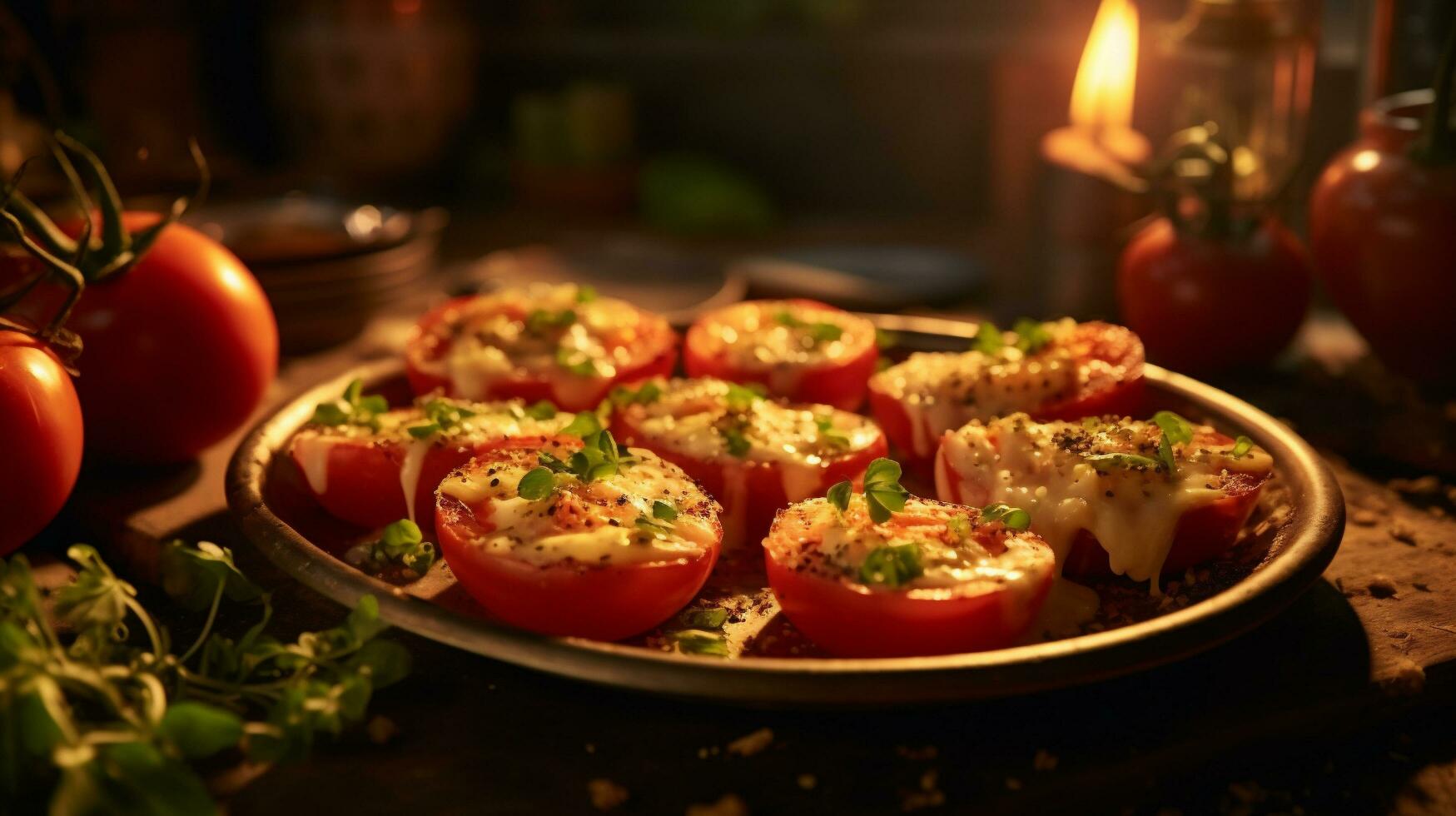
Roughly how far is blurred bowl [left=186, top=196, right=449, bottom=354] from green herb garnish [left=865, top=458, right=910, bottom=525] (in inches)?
56.7

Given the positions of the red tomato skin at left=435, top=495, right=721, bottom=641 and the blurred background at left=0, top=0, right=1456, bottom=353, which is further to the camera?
the blurred background at left=0, top=0, right=1456, bottom=353

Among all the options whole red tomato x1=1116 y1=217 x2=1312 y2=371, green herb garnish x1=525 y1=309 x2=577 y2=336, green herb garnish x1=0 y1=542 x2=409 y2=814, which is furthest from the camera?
whole red tomato x1=1116 y1=217 x2=1312 y2=371

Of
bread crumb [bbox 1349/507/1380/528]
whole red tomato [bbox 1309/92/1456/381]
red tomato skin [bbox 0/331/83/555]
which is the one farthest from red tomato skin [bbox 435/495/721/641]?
whole red tomato [bbox 1309/92/1456/381]

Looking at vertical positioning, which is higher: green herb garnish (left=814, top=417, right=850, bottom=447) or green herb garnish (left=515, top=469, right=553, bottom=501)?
green herb garnish (left=515, top=469, right=553, bottom=501)

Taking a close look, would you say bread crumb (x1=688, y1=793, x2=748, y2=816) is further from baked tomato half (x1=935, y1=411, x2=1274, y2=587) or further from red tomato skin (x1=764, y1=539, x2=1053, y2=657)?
baked tomato half (x1=935, y1=411, x2=1274, y2=587)

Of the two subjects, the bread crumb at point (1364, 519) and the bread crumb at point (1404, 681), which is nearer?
the bread crumb at point (1404, 681)

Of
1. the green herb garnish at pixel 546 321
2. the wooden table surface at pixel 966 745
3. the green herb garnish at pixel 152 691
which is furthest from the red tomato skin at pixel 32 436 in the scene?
the green herb garnish at pixel 546 321

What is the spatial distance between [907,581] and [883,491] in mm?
135

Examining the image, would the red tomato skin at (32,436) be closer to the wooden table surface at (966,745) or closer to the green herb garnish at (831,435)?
the wooden table surface at (966,745)

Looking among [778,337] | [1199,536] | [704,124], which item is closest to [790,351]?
[778,337]

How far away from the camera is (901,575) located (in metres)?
1.33

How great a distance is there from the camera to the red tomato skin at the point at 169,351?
6.06 ft

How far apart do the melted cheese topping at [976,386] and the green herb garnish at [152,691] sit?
32.6 inches

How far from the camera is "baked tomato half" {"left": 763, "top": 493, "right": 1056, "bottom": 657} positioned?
1326 mm
